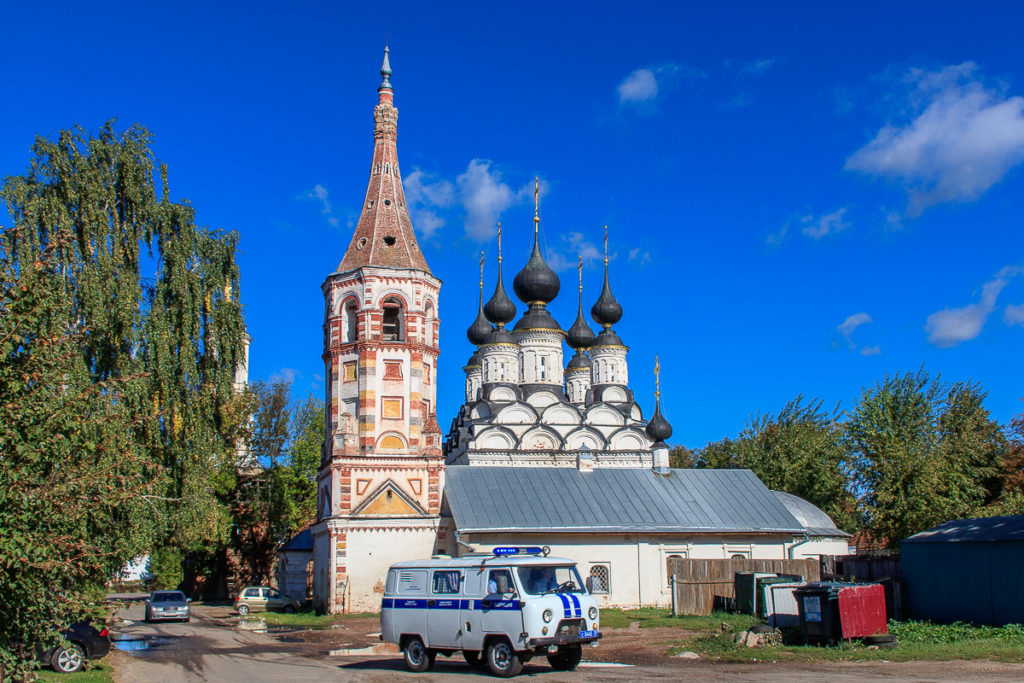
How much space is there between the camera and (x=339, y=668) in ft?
56.3

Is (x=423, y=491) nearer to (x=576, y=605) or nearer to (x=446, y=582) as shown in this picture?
(x=446, y=582)

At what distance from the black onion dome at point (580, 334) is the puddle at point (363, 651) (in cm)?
3801

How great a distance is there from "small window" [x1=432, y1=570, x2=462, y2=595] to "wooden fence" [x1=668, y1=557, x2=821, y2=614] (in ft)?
39.3

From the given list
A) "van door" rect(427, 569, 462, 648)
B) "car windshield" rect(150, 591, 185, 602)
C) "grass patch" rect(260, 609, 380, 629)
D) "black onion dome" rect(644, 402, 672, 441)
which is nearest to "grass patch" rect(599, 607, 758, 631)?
"van door" rect(427, 569, 462, 648)

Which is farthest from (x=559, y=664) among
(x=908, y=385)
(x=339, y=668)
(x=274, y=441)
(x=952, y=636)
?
(x=274, y=441)

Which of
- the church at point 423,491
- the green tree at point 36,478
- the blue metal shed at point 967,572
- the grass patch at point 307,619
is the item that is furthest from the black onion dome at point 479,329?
the green tree at point 36,478

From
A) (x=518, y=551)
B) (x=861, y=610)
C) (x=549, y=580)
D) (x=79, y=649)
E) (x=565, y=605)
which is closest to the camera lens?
(x=565, y=605)

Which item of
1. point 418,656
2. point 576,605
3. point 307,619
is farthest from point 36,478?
point 307,619

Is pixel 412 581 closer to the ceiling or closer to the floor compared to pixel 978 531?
closer to the floor

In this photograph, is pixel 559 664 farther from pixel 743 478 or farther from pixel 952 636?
pixel 743 478

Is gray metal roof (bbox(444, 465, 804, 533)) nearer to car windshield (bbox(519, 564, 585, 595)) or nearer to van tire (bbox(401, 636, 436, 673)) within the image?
van tire (bbox(401, 636, 436, 673))

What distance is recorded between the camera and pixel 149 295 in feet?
72.4

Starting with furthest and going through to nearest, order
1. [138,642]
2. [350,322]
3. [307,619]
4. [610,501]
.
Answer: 1. [610,501]
2. [350,322]
3. [307,619]
4. [138,642]

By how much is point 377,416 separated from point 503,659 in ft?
56.3
